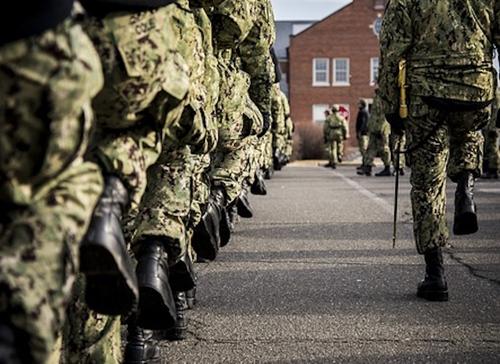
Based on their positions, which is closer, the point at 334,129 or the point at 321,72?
the point at 334,129

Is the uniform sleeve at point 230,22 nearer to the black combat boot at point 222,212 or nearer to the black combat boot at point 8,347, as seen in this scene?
the black combat boot at point 222,212

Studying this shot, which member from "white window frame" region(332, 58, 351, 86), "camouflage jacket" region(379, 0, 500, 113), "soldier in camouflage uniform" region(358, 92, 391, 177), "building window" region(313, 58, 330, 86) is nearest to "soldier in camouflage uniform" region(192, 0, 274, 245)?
"camouflage jacket" region(379, 0, 500, 113)

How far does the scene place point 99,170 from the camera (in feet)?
9.82

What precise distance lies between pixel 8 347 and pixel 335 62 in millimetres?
63865

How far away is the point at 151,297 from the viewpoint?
4031 mm

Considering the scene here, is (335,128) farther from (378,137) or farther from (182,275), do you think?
(182,275)

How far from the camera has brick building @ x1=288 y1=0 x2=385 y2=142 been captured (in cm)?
6450

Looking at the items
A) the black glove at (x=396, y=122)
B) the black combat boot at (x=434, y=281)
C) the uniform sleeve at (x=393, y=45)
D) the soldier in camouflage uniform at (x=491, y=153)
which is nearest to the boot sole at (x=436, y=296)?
the black combat boot at (x=434, y=281)

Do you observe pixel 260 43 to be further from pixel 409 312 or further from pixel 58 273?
pixel 58 273

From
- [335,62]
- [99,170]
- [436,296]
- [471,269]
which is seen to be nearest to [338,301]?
[436,296]

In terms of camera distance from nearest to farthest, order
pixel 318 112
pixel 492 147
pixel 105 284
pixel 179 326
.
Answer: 1. pixel 105 284
2. pixel 179 326
3. pixel 492 147
4. pixel 318 112

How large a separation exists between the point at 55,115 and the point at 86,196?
304 millimetres

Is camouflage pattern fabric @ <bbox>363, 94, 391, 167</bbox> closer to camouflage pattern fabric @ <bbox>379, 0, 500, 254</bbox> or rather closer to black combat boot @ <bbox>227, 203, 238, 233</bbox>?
black combat boot @ <bbox>227, 203, 238, 233</bbox>

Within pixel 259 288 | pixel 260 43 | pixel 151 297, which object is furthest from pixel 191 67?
pixel 260 43
